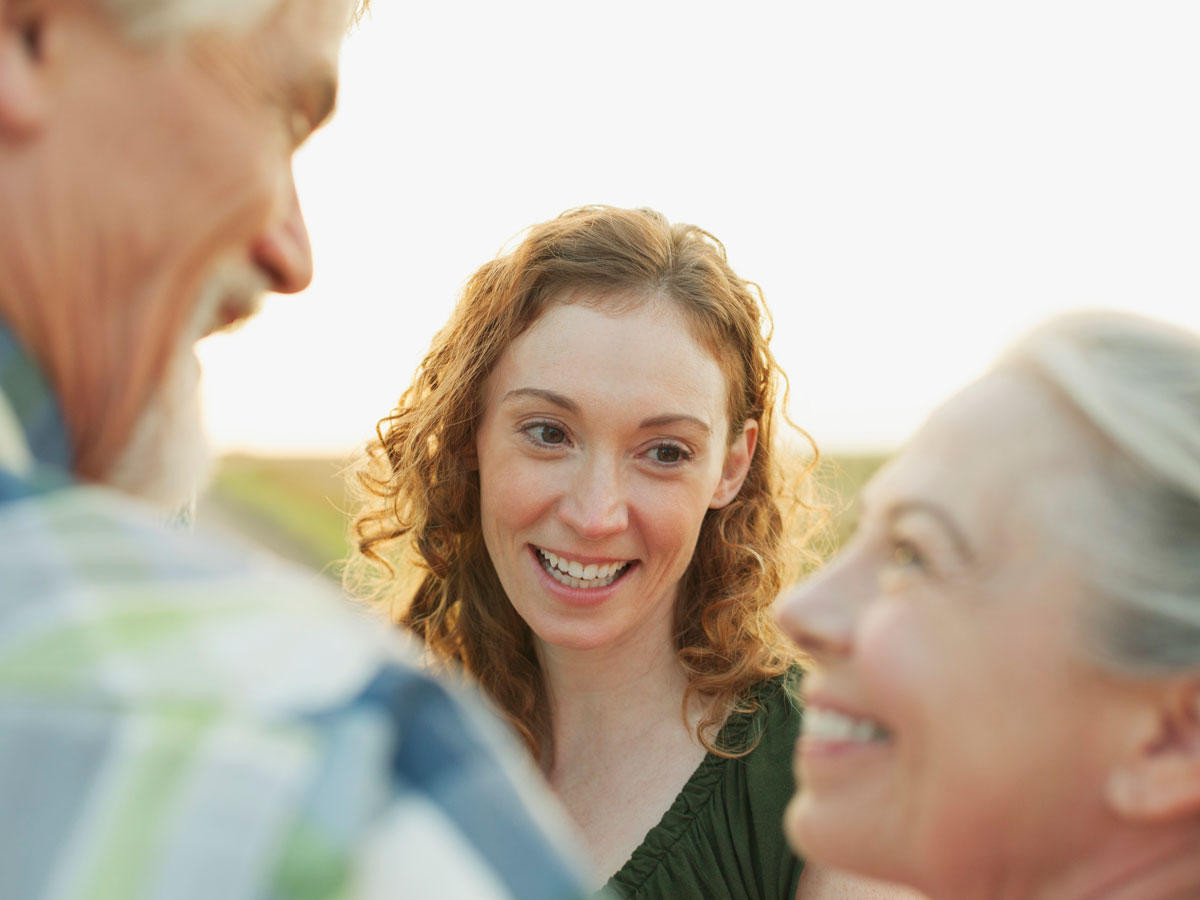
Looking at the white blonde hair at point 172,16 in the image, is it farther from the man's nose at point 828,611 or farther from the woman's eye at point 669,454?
the woman's eye at point 669,454

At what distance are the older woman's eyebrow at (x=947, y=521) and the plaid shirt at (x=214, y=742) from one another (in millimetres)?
782

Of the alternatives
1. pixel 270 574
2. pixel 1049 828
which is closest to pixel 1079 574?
pixel 1049 828

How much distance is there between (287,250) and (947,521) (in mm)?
911

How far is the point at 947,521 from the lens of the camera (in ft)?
4.75

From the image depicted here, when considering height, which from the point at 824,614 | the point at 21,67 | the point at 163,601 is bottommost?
the point at 824,614

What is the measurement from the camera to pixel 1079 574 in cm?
138

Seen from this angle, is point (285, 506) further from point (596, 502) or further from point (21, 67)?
point (21, 67)

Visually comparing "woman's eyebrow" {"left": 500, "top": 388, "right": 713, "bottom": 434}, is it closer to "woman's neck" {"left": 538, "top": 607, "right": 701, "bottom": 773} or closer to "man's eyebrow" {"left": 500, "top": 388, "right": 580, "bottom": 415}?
"man's eyebrow" {"left": 500, "top": 388, "right": 580, "bottom": 415}

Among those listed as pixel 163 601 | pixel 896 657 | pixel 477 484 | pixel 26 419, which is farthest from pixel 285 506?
pixel 163 601

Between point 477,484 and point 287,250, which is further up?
point 287,250

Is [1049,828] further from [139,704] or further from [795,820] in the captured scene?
[139,704]

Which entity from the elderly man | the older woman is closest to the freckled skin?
the older woman

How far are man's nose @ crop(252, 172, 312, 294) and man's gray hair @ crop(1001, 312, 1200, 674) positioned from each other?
1.00m

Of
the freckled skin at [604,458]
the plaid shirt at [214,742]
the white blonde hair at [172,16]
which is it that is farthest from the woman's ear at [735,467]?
the plaid shirt at [214,742]
